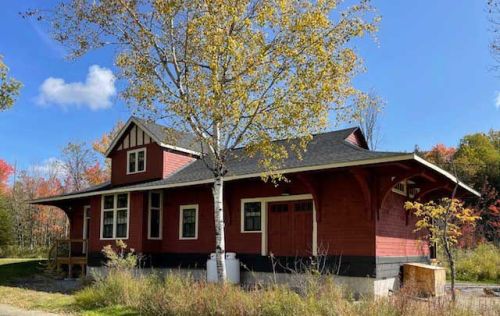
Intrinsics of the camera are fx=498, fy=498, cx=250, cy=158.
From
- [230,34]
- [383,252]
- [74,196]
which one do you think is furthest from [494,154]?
[230,34]

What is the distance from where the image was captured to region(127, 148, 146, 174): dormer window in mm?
19891

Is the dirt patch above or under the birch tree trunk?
under

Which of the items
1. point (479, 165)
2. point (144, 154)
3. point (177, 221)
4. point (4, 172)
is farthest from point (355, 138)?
point (4, 172)

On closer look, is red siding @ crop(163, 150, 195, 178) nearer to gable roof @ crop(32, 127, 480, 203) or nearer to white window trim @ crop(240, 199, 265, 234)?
gable roof @ crop(32, 127, 480, 203)

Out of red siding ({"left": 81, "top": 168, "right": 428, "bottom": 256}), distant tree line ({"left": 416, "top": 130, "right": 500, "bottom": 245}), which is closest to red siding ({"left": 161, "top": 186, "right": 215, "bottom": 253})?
red siding ({"left": 81, "top": 168, "right": 428, "bottom": 256})

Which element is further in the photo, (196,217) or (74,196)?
(74,196)

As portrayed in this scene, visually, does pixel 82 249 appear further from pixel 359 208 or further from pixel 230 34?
pixel 230 34

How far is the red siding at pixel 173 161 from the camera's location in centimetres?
1920

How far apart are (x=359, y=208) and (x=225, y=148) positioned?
14.8ft

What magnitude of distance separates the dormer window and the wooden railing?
11.8 feet

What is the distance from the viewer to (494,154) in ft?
125

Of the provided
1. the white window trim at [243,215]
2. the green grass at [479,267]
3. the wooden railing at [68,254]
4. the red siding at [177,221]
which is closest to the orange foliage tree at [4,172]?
the wooden railing at [68,254]

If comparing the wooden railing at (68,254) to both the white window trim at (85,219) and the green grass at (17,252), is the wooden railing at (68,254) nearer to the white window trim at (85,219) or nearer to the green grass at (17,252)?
the white window trim at (85,219)

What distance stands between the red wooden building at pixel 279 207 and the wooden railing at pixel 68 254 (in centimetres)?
114
